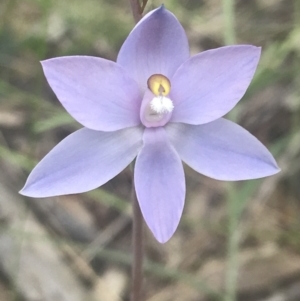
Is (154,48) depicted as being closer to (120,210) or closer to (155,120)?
(155,120)

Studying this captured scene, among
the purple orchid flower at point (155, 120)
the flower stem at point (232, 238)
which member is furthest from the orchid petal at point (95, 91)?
the flower stem at point (232, 238)

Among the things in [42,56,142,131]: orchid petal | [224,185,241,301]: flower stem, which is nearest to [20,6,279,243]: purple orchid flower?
[42,56,142,131]: orchid petal

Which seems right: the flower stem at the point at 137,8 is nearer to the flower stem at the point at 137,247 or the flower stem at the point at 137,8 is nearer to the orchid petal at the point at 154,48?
the orchid petal at the point at 154,48

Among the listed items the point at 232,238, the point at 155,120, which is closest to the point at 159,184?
the point at 155,120

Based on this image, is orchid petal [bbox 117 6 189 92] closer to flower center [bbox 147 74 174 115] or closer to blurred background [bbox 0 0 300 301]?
flower center [bbox 147 74 174 115]

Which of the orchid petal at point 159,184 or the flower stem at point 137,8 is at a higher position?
the flower stem at point 137,8
